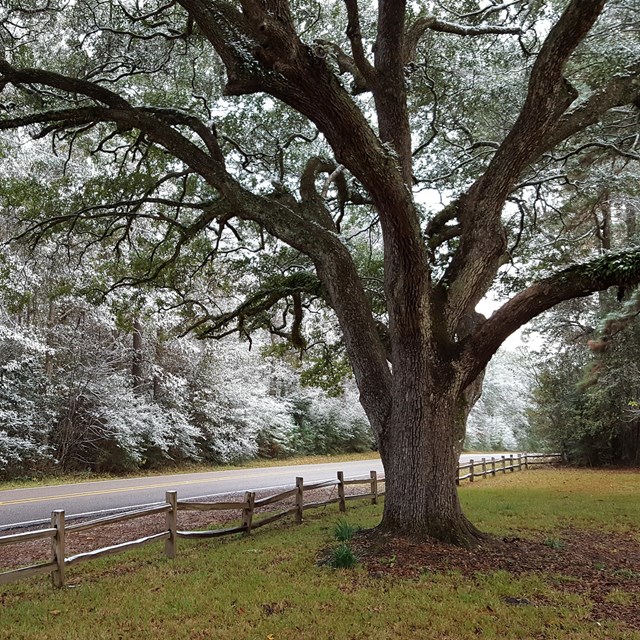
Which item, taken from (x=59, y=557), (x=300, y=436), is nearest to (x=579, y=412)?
(x=300, y=436)

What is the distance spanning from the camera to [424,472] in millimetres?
6820

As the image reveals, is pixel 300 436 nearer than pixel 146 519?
No

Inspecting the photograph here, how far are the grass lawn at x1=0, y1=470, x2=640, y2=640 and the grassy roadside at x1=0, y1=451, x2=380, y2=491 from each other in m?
9.43

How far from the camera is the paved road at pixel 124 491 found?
420 inches

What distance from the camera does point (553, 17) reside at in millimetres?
9562

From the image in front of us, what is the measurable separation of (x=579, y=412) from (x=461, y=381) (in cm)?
1789

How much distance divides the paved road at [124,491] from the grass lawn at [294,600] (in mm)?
3938

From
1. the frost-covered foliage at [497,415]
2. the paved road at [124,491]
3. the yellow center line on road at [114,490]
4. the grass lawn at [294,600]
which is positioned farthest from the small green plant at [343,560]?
the frost-covered foliage at [497,415]

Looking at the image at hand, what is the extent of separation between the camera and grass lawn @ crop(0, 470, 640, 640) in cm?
437

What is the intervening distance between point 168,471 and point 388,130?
1570 centimetres

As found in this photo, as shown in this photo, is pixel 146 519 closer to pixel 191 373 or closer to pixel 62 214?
pixel 62 214

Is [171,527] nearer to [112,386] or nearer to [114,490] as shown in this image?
[114,490]

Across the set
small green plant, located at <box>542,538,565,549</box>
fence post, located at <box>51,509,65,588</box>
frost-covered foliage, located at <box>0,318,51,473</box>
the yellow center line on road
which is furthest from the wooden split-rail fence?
frost-covered foliage, located at <box>0,318,51,473</box>

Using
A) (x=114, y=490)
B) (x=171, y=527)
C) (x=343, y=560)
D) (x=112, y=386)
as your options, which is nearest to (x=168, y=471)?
(x=112, y=386)
